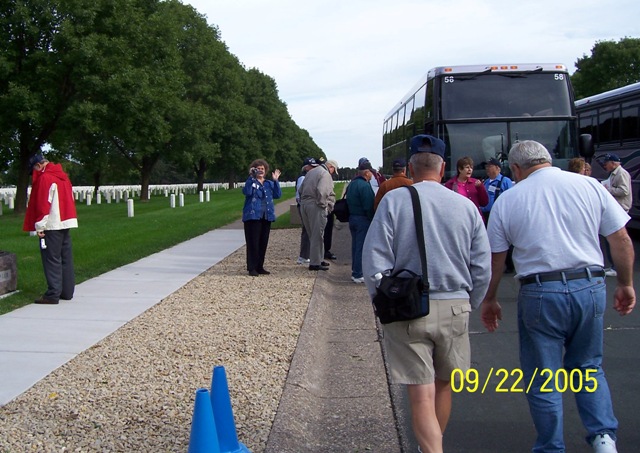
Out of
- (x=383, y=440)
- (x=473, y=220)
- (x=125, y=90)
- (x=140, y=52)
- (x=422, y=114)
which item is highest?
(x=140, y=52)

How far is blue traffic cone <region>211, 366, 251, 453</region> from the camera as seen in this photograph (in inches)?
170

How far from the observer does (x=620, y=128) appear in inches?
666

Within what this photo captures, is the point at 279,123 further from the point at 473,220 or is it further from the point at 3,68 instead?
the point at 473,220

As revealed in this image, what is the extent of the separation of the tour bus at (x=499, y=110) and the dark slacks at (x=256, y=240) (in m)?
3.42

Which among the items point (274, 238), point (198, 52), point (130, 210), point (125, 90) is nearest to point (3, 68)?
point (125, 90)

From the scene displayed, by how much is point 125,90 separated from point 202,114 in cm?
1715

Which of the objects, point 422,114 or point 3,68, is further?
point 3,68

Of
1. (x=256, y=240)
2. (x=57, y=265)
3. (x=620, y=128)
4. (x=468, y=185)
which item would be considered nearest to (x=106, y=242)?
(x=256, y=240)

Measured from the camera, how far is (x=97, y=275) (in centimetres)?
1210

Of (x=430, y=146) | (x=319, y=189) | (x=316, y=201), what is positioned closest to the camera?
(x=430, y=146)

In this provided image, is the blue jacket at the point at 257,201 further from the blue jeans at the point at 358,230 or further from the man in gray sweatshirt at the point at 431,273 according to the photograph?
the man in gray sweatshirt at the point at 431,273

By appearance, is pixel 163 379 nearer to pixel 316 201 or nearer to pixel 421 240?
pixel 421 240

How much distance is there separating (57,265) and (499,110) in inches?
307

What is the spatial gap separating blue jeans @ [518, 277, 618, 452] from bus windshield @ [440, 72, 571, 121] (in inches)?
369
